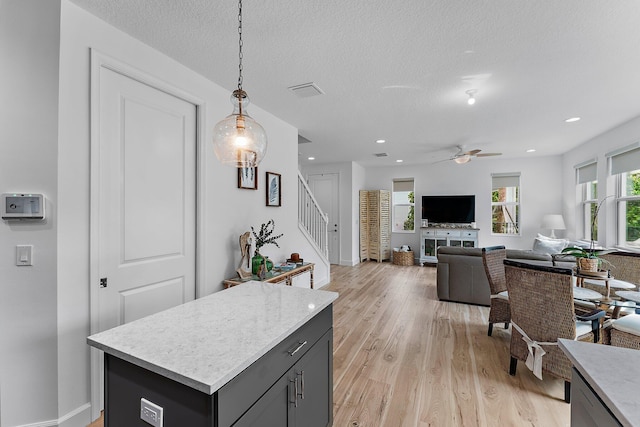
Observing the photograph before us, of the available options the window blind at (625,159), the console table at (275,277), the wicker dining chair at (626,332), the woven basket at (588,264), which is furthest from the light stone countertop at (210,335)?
the window blind at (625,159)

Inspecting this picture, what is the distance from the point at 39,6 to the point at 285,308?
7.22 ft

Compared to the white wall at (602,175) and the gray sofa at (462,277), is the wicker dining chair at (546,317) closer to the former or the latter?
the gray sofa at (462,277)

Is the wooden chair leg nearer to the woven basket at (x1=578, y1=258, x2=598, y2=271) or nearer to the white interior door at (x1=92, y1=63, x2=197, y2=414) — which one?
the woven basket at (x1=578, y1=258, x2=598, y2=271)

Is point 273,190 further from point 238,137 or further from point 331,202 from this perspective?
point 331,202

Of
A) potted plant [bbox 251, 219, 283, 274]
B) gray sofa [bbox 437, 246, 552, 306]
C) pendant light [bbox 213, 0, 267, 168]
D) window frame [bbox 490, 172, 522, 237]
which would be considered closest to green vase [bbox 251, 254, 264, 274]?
potted plant [bbox 251, 219, 283, 274]

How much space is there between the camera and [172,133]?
2.31 metres

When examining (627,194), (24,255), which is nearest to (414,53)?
(24,255)

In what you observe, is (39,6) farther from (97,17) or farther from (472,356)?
(472,356)

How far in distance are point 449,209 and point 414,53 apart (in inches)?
213

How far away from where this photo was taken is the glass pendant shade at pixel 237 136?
154cm

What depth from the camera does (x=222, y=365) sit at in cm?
89

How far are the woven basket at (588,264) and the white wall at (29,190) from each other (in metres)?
3.84

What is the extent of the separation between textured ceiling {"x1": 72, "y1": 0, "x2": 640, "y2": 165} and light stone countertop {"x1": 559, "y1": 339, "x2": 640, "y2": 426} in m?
1.87

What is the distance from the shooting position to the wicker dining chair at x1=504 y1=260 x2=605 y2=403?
1.92 metres
